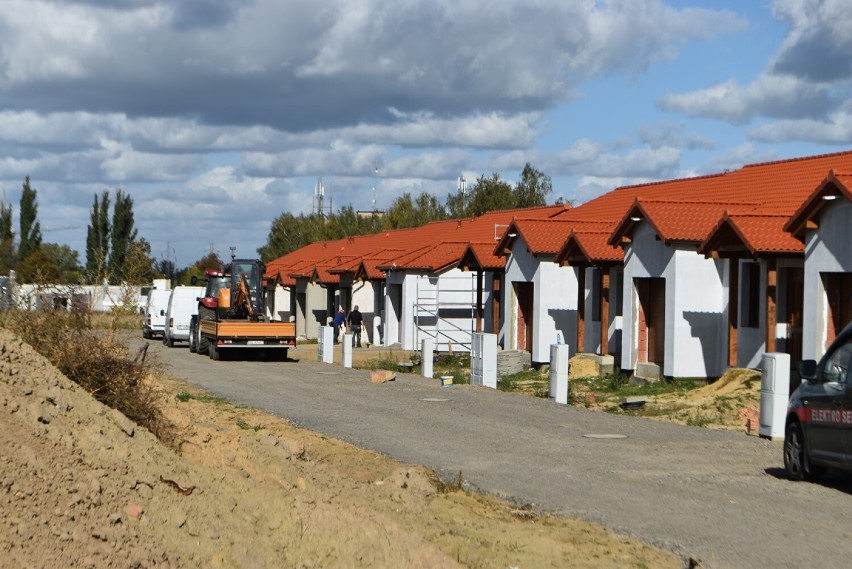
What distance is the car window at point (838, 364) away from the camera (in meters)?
12.8

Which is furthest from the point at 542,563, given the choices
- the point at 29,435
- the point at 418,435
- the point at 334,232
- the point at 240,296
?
the point at 334,232

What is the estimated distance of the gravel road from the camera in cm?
1026

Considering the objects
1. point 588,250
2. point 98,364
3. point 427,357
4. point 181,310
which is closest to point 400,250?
point 181,310

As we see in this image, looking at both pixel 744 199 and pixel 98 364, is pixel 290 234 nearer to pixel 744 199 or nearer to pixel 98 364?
pixel 744 199

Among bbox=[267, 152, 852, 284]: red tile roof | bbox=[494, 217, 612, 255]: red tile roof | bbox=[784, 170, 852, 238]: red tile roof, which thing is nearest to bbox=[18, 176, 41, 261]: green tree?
bbox=[267, 152, 852, 284]: red tile roof

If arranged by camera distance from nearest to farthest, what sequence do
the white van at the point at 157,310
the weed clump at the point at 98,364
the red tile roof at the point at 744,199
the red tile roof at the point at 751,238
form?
the weed clump at the point at 98,364
the red tile roof at the point at 751,238
the red tile roof at the point at 744,199
the white van at the point at 157,310

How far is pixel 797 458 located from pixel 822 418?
2.41ft

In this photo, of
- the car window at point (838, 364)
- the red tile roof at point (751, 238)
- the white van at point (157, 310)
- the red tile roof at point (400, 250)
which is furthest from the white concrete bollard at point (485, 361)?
the white van at point (157, 310)

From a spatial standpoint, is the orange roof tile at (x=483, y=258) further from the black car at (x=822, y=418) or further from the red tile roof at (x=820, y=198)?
the black car at (x=822, y=418)

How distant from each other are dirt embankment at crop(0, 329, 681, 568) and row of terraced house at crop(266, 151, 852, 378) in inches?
538

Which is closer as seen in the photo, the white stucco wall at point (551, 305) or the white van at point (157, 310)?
the white stucco wall at point (551, 305)

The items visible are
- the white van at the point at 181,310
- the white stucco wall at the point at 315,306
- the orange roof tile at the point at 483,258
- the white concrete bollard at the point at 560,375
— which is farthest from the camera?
the white stucco wall at the point at 315,306

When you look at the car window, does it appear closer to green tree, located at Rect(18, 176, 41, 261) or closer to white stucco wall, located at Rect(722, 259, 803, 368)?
white stucco wall, located at Rect(722, 259, 803, 368)

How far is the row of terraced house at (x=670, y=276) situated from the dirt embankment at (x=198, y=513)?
44.8 ft
